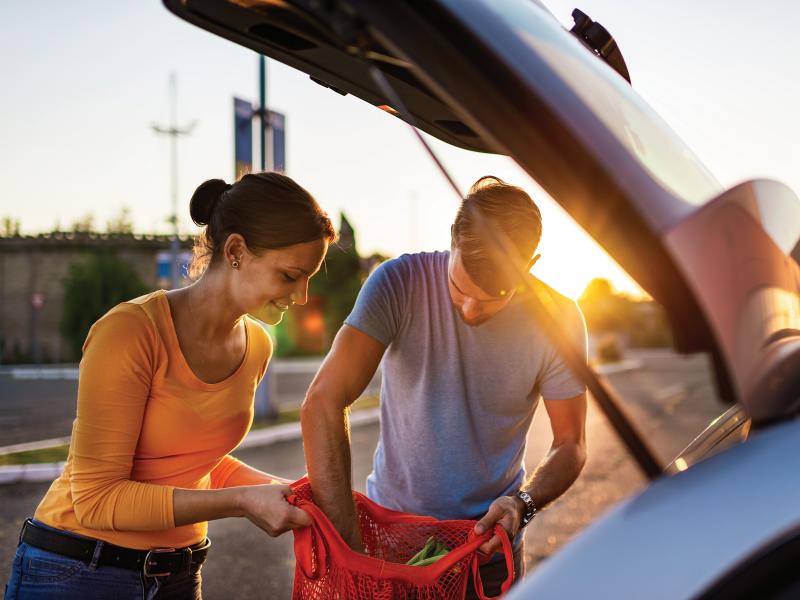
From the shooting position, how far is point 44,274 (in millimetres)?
35938

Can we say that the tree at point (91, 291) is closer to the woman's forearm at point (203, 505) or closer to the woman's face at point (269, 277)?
the woman's face at point (269, 277)

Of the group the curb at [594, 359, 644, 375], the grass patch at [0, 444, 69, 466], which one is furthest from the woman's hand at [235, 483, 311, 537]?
the curb at [594, 359, 644, 375]

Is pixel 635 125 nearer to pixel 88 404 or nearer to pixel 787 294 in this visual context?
pixel 787 294

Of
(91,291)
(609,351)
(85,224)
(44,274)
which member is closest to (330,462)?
(91,291)

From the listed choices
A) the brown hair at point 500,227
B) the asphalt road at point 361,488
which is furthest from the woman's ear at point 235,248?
the asphalt road at point 361,488

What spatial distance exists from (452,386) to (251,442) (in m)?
7.93

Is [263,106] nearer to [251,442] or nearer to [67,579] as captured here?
[251,442]

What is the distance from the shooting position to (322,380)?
2.05 metres

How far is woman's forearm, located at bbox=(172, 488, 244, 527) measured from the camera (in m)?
1.74

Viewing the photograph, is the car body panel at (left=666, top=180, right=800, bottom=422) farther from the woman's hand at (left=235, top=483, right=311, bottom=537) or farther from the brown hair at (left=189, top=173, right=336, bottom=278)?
the brown hair at (left=189, top=173, right=336, bottom=278)

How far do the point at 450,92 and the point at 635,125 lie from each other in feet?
1.33

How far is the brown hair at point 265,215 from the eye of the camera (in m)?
2.00

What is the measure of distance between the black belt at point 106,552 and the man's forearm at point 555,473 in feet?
3.09

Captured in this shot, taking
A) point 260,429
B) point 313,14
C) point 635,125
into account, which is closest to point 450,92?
point 313,14
